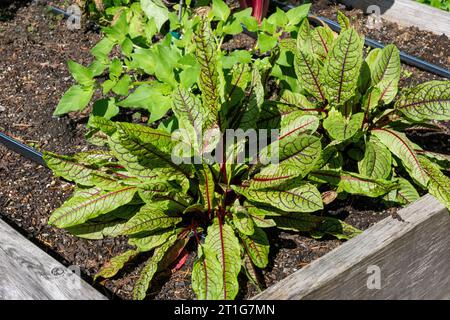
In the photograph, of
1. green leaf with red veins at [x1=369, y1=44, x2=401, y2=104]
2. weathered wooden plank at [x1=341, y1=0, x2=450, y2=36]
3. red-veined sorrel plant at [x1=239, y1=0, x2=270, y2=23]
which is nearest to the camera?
green leaf with red veins at [x1=369, y1=44, x2=401, y2=104]

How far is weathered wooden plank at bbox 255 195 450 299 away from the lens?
2.02 metres

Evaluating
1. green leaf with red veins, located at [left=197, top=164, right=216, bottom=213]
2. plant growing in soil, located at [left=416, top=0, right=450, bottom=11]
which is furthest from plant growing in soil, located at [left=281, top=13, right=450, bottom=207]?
plant growing in soil, located at [left=416, top=0, right=450, bottom=11]

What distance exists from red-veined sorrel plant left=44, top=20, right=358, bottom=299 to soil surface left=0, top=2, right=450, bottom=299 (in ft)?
0.21

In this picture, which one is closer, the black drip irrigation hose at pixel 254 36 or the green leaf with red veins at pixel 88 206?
the green leaf with red veins at pixel 88 206

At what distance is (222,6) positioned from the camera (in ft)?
9.44

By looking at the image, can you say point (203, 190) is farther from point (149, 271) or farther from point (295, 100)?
point (295, 100)

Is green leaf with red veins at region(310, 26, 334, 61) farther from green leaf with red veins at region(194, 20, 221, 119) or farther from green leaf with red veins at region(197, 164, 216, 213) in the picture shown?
green leaf with red veins at region(197, 164, 216, 213)

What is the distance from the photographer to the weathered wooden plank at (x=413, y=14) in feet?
11.6

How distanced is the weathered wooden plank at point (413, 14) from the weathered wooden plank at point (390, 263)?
59.1 inches

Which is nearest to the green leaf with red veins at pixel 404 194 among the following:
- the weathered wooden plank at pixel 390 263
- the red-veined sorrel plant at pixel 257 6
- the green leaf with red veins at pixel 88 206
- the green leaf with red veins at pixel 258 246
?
the weathered wooden plank at pixel 390 263

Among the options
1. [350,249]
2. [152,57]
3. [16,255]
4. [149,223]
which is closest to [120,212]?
[149,223]

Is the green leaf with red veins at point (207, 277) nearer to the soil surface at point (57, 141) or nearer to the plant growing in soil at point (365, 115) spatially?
the soil surface at point (57, 141)
